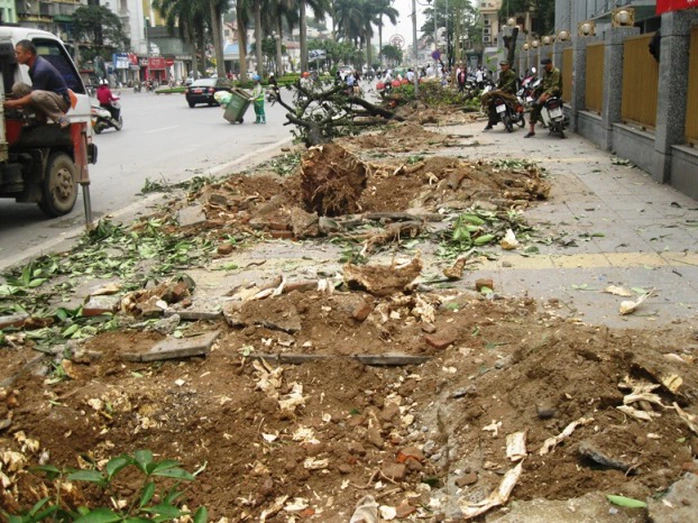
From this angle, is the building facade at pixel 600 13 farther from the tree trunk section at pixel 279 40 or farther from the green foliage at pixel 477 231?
the tree trunk section at pixel 279 40

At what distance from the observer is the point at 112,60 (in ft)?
277

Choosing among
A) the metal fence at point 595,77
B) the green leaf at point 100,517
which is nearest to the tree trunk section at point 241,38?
the metal fence at point 595,77

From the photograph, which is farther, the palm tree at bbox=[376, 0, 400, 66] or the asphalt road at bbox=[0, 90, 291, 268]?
the palm tree at bbox=[376, 0, 400, 66]

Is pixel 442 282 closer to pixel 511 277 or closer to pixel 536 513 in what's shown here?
pixel 511 277

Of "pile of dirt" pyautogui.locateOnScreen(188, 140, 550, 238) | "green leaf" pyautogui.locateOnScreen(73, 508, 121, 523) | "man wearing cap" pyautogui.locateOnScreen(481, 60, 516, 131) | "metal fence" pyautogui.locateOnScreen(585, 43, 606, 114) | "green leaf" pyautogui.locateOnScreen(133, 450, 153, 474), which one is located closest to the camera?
"green leaf" pyautogui.locateOnScreen(73, 508, 121, 523)

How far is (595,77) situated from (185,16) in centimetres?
5840

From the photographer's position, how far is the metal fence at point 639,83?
12.1 m

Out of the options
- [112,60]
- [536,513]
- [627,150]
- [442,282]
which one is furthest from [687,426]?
[112,60]

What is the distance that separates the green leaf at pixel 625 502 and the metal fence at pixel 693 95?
315 inches

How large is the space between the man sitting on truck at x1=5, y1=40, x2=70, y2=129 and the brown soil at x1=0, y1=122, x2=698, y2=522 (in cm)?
539

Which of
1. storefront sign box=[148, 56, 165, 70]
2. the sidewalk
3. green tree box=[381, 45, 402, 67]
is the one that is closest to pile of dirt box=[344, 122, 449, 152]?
the sidewalk

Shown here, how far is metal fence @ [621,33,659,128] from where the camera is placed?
1213 centimetres

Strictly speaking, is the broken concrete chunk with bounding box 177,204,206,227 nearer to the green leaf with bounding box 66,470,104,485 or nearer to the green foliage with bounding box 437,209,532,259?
the green foliage with bounding box 437,209,532,259

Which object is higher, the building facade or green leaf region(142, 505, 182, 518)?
the building facade
